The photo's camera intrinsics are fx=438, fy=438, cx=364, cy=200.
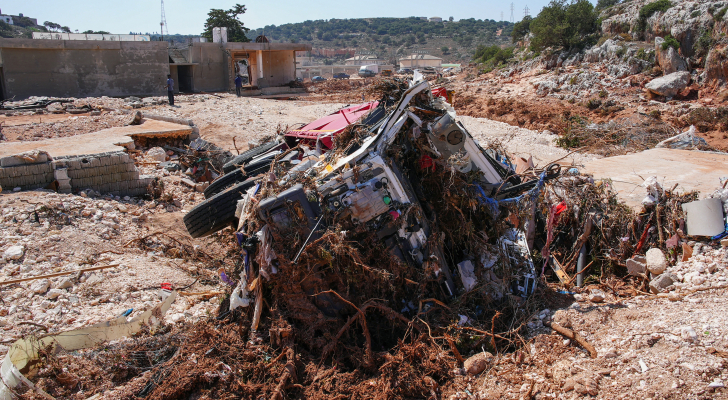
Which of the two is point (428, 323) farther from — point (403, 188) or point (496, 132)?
point (496, 132)

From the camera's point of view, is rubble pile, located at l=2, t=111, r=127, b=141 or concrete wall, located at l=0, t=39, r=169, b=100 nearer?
rubble pile, located at l=2, t=111, r=127, b=141

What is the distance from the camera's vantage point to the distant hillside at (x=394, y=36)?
8366 cm

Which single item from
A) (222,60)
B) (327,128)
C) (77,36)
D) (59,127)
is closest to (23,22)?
(77,36)

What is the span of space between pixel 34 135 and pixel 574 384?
487 inches

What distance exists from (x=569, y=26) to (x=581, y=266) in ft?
77.2

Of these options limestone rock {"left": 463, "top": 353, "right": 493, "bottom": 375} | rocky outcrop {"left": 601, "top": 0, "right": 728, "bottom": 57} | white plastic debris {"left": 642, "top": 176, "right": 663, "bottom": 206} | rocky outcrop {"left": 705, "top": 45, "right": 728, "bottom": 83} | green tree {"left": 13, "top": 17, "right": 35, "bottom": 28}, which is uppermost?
green tree {"left": 13, "top": 17, "right": 35, "bottom": 28}

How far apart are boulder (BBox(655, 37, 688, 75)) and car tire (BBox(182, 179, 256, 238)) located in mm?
18437

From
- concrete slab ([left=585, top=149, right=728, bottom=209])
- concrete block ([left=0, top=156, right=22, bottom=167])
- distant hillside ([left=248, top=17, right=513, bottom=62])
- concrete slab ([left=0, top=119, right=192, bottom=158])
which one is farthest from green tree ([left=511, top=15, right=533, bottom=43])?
concrete block ([left=0, top=156, right=22, bottom=167])

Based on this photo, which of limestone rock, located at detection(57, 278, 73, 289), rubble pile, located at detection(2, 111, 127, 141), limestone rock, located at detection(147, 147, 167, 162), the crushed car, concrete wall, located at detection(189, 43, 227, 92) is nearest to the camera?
the crushed car

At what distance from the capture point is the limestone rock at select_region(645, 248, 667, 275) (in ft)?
13.9

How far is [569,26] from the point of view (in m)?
24.1

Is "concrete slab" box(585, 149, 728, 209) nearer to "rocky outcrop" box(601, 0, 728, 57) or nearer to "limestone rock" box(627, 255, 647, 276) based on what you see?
"limestone rock" box(627, 255, 647, 276)

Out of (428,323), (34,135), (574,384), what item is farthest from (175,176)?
(574,384)

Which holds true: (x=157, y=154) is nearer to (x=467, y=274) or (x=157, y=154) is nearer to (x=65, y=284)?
(x=65, y=284)
